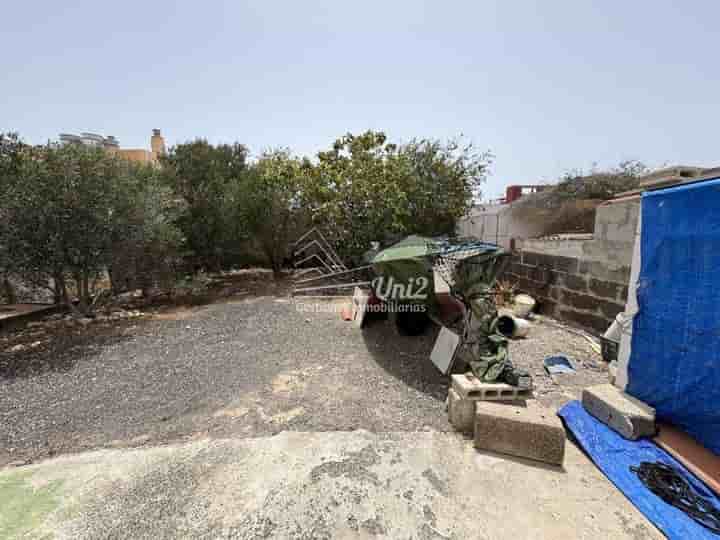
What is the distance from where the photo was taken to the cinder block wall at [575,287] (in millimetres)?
4801

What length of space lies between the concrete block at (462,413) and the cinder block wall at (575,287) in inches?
142

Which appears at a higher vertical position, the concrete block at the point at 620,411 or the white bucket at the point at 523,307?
the white bucket at the point at 523,307

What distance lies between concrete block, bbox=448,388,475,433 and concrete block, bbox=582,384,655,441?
1.19 meters

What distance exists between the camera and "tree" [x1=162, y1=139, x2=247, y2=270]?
32.3ft

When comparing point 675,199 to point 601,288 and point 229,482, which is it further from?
point 229,482

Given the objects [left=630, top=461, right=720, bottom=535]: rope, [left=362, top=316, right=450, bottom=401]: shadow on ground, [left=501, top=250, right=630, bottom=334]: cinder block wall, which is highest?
[left=501, top=250, right=630, bottom=334]: cinder block wall

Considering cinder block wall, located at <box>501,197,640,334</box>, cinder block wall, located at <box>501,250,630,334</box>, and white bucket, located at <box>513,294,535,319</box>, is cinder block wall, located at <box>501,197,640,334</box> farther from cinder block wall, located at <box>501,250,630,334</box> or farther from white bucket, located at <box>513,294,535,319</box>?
white bucket, located at <box>513,294,535,319</box>

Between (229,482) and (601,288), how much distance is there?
5.83 metres

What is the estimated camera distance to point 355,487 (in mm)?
2191

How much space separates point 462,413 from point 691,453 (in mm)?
1683

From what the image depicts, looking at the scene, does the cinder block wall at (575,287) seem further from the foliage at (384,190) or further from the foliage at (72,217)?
the foliage at (72,217)

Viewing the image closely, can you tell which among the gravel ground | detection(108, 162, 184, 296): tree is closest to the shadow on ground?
the gravel ground

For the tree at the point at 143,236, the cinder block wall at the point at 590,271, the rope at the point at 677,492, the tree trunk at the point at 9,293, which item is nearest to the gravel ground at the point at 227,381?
the cinder block wall at the point at 590,271

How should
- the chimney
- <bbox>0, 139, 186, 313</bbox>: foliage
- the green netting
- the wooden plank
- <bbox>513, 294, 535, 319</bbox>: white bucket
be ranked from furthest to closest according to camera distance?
the chimney < <bbox>513, 294, 535, 319</bbox>: white bucket < <bbox>0, 139, 186, 313</bbox>: foliage < the green netting < the wooden plank
